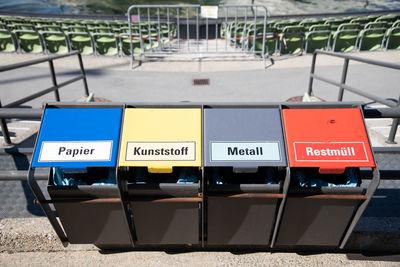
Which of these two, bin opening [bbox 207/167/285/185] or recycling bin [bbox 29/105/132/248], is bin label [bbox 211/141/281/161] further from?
recycling bin [bbox 29/105/132/248]

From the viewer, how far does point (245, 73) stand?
7379mm

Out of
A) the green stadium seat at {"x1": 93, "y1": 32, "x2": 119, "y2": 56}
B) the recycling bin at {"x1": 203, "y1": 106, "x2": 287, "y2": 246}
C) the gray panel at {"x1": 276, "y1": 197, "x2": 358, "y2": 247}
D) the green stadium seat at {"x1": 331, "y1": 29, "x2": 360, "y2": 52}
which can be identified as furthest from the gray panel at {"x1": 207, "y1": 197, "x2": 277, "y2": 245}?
the green stadium seat at {"x1": 331, "y1": 29, "x2": 360, "y2": 52}

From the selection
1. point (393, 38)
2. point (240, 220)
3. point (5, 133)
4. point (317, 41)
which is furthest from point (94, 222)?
point (393, 38)

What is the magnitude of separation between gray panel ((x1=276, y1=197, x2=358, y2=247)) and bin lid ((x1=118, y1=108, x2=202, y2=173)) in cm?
71

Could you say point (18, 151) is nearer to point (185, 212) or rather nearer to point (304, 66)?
point (185, 212)

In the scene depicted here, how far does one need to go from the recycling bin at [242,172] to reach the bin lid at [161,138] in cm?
8

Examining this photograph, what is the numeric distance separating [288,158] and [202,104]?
2.04ft

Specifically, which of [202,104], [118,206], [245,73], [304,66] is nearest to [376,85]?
[304,66]

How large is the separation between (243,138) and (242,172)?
0.21 m

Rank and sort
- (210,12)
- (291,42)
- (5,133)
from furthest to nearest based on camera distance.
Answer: (291,42) < (210,12) < (5,133)

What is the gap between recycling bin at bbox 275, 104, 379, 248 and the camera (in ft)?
4.90

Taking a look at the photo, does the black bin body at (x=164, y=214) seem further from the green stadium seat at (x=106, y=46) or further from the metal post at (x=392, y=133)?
the green stadium seat at (x=106, y=46)

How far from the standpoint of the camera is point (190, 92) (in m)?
6.09

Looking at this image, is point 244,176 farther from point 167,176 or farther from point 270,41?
point 270,41
